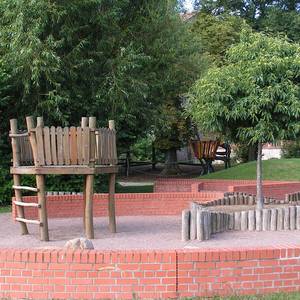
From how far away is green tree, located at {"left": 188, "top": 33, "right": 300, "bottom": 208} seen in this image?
12375 millimetres

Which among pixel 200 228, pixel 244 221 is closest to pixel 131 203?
pixel 244 221

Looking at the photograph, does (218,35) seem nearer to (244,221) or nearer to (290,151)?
(290,151)

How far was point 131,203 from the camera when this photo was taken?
49.7 feet

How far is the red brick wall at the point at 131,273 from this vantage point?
6539 millimetres

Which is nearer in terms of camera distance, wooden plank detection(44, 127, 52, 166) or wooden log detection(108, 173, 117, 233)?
wooden plank detection(44, 127, 52, 166)

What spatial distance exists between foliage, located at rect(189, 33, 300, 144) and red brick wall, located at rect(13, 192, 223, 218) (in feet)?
9.55

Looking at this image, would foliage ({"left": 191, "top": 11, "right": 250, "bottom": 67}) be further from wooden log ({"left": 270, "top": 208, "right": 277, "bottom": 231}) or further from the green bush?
wooden log ({"left": 270, "top": 208, "right": 277, "bottom": 231})

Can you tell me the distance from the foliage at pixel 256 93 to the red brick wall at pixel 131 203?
2909mm

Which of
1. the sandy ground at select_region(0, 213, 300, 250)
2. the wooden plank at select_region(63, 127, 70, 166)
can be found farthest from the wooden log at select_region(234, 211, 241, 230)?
the wooden plank at select_region(63, 127, 70, 166)

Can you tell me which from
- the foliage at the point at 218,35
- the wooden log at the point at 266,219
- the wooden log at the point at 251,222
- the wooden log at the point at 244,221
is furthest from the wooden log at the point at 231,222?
the foliage at the point at 218,35

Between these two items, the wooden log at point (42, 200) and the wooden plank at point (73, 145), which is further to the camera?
the wooden log at point (42, 200)

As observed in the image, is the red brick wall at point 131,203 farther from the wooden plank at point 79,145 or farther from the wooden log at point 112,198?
the wooden plank at point 79,145

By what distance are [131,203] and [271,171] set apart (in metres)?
10.1

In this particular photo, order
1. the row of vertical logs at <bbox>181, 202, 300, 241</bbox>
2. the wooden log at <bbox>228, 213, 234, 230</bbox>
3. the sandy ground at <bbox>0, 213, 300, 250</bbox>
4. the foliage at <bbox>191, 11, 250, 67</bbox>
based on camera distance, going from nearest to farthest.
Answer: the sandy ground at <bbox>0, 213, 300, 250</bbox>, the row of vertical logs at <bbox>181, 202, 300, 241</bbox>, the wooden log at <bbox>228, 213, 234, 230</bbox>, the foliage at <bbox>191, 11, 250, 67</bbox>
